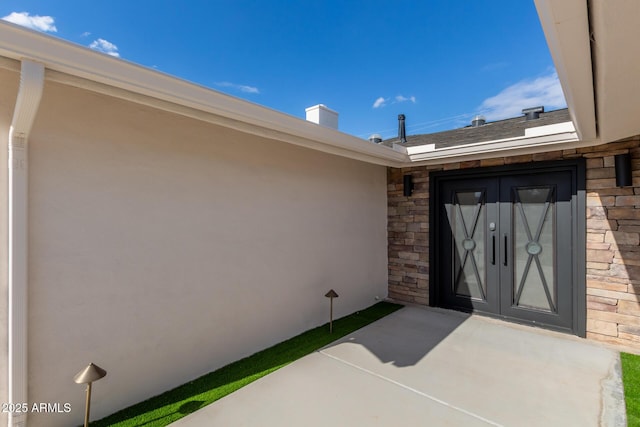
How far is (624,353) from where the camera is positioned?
179 inches

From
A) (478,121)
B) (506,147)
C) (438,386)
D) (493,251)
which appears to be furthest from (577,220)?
(478,121)

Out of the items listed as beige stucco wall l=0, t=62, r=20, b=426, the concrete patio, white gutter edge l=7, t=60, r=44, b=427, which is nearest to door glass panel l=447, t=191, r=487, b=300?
the concrete patio

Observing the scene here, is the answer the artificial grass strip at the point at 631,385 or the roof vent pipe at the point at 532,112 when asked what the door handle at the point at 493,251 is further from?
the roof vent pipe at the point at 532,112

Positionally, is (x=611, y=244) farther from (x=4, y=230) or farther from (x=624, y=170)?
(x=4, y=230)

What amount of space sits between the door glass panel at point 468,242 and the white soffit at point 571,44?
134 inches

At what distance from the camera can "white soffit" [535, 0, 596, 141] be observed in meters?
1.64

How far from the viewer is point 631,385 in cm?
364

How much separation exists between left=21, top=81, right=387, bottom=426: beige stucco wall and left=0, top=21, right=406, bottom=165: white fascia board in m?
0.69

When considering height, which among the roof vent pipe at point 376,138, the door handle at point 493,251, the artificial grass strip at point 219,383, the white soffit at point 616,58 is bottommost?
the artificial grass strip at point 219,383

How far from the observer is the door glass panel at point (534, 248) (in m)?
5.47

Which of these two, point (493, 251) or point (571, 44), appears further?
point (493, 251)

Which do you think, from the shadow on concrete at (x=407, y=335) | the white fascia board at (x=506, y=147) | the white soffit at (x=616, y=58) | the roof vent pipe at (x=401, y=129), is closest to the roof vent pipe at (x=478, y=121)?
the roof vent pipe at (x=401, y=129)

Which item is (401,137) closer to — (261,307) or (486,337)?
(486,337)

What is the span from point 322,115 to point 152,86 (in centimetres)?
374
